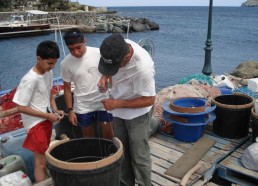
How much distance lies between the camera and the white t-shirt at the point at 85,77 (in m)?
3.17

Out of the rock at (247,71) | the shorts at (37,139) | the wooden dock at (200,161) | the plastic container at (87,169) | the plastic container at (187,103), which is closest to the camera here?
the plastic container at (87,169)

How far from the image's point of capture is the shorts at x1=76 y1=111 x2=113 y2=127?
331cm

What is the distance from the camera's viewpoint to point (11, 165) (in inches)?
126

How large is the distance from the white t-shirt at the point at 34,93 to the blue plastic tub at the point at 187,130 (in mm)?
1865

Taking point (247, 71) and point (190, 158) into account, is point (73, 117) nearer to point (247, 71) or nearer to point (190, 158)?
point (190, 158)

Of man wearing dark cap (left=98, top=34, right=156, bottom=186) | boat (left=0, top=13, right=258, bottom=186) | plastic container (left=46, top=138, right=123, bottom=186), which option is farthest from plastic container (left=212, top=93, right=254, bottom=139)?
plastic container (left=46, top=138, right=123, bottom=186)

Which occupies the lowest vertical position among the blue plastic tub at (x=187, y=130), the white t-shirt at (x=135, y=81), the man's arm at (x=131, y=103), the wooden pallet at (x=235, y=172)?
the wooden pallet at (x=235, y=172)

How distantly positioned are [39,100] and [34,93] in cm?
8

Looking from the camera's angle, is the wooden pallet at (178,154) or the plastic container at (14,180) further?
the wooden pallet at (178,154)

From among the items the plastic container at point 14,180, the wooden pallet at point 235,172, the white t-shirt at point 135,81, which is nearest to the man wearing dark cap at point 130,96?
the white t-shirt at point 135,81

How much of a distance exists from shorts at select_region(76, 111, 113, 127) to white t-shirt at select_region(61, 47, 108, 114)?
0.05m

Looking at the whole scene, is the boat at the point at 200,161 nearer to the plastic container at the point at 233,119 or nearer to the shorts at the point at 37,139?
the plastic container at the point at 233,119

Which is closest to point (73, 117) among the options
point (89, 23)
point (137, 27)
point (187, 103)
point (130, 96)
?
point (130, 96)

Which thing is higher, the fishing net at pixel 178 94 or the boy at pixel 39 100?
the boy at pixel 39 100
